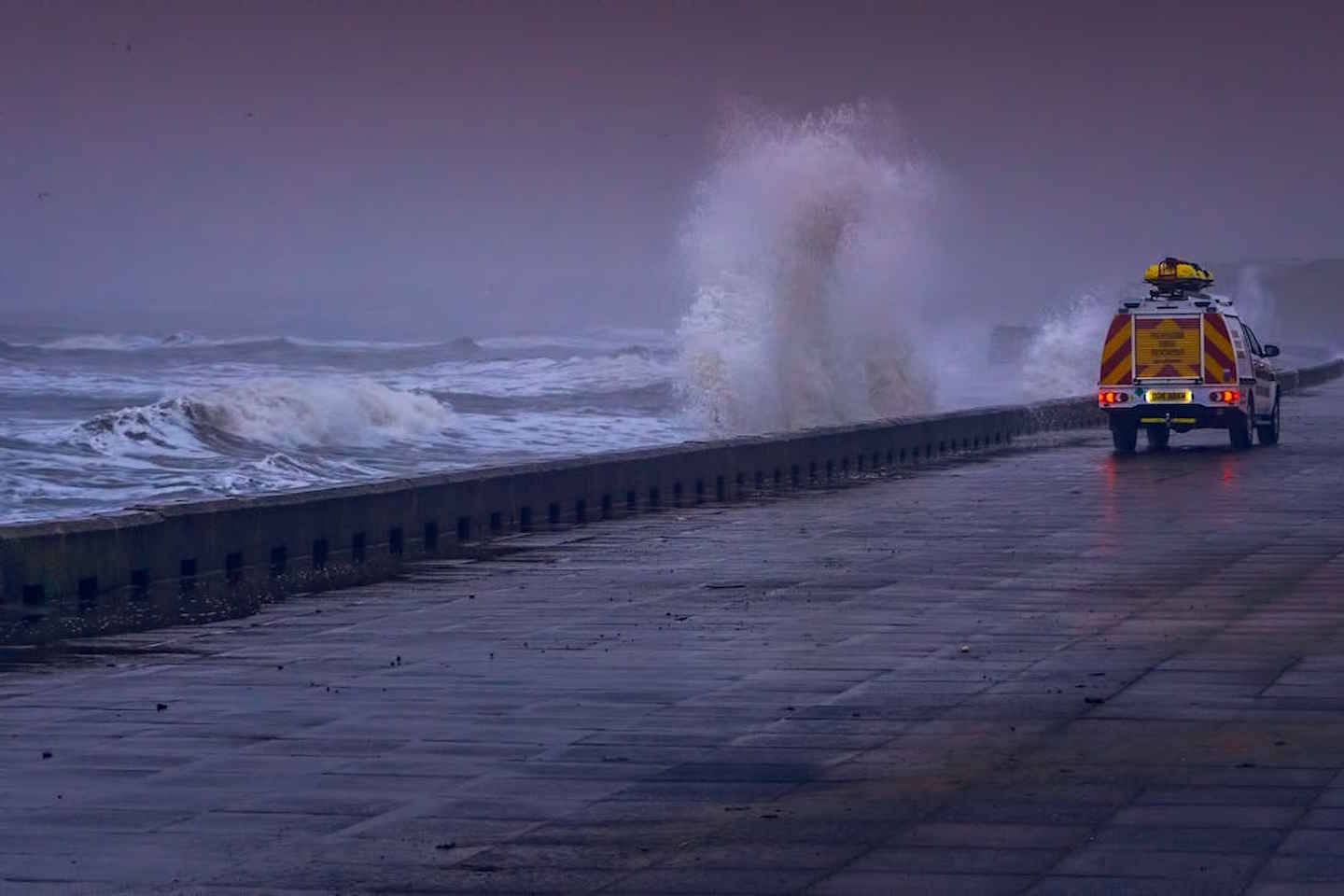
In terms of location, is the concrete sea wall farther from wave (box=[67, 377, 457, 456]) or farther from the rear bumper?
wave (box=[67, 377, 457, 456])

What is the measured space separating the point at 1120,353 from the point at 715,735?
27.6m

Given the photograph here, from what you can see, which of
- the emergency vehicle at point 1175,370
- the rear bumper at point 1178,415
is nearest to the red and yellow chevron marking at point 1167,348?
the emergency vehicle at point 1175,370

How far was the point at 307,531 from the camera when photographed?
18.4 meters

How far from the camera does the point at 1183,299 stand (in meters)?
36.9

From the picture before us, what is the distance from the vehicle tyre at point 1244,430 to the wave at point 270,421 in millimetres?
20765

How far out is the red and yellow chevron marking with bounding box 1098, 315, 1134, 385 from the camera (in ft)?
120

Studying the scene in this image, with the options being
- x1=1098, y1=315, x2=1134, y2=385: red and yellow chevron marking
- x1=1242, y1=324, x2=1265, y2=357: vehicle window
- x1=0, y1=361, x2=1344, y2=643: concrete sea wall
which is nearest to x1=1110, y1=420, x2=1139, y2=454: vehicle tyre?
x1=1098, y1=315, x2=1134, y2=385: red and yellow chevron marking

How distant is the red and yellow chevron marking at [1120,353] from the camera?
1439 inches

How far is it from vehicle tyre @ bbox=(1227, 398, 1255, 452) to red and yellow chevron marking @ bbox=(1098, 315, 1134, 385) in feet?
6.31

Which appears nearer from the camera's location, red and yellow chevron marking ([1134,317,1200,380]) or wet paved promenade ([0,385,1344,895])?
wet paved promenade ([0,385,1344,895])

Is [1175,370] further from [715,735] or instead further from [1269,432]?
[715,735]

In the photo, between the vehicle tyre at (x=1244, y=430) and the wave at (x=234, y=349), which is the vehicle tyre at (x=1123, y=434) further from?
the wave at (x=234, y=349)

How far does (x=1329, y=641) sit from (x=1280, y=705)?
2680mm

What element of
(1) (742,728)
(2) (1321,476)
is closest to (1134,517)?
(2) (1321,476)
